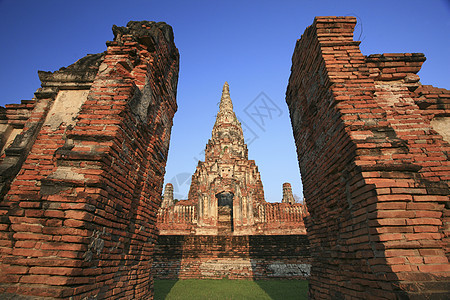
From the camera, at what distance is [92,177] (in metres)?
2.70

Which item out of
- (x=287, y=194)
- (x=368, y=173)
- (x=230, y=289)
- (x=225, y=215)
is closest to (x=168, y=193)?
(x=225, y=215)

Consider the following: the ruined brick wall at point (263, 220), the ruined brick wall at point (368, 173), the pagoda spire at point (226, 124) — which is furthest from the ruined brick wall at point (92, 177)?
the pagoda spire at point (226, 124)

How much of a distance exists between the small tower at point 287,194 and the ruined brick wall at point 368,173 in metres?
21.5

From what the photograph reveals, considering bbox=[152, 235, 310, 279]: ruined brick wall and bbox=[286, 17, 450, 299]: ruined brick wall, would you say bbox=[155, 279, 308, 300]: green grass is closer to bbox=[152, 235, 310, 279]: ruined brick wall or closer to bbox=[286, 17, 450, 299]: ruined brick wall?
bbox=[152, 235, 310, 279]: ruined brick wall

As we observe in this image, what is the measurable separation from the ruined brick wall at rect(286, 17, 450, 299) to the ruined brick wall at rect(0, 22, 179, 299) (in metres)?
3.20

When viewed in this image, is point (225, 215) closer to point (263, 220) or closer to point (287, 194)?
point (263, 220)

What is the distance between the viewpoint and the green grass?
539 centimetres

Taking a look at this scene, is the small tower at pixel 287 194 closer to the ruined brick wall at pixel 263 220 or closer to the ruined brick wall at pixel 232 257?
the ruined brick wall at pixel 263 220

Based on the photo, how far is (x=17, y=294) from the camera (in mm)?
2074

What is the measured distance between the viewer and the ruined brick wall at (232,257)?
7.63 metres

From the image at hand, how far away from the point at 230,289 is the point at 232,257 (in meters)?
1.99

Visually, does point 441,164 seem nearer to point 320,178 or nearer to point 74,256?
point 320,178

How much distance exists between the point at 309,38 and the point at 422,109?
2385 mm

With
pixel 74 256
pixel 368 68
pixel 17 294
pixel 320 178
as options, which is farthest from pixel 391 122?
pixel 17 294
